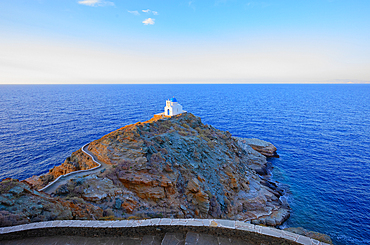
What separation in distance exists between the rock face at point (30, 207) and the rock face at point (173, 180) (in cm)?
293

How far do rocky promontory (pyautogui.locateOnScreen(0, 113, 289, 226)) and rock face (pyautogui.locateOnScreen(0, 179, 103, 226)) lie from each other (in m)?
0.10

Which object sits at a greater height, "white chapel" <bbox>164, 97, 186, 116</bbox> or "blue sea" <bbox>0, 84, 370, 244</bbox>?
"white chapel" <bbox>164, 97, 186, 116</bbox>

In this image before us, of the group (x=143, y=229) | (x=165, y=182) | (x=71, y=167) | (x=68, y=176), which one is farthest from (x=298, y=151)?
(x=68, y=176)

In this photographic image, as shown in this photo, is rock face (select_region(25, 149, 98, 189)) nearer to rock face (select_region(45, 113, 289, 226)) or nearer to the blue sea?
rock face (select_region(45, 113, 289, 226))

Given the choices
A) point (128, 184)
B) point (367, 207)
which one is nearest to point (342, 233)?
point (367, 207)

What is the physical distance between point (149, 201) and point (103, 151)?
1059 centimetres

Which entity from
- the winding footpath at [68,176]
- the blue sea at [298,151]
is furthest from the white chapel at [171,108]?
the winding footpath at [68,176]

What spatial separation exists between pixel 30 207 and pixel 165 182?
13.6 metres

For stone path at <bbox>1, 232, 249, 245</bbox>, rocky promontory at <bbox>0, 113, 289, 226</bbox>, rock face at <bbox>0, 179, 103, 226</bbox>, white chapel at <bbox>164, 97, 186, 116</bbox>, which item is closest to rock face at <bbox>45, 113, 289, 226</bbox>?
rocky promontory at <bbox>0, 113, 289, 226</bbox>

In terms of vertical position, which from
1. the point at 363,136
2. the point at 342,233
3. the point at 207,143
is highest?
the point at 207,143

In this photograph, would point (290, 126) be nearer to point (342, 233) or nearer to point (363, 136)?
point (363, 136)

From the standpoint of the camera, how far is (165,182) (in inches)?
976

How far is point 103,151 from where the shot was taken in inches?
1128

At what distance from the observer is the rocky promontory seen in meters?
20.7
